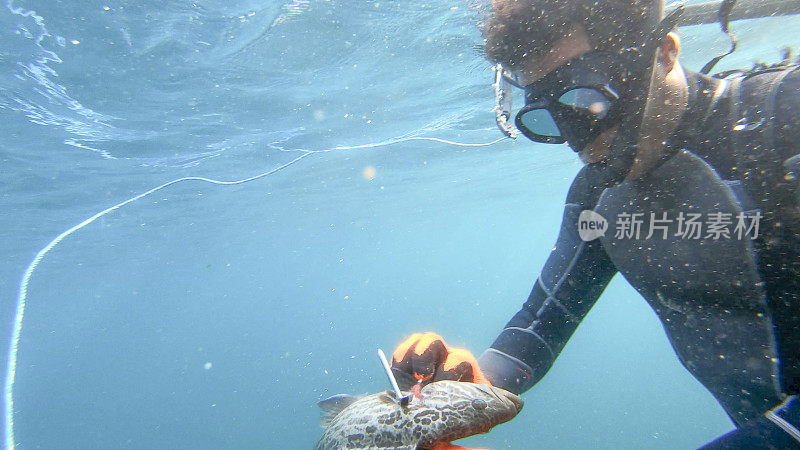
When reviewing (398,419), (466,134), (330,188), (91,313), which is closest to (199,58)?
(398,419)

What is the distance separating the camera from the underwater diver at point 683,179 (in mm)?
1683

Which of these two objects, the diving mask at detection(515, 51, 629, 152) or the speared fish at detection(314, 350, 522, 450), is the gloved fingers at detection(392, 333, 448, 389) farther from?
the diving mask at detection(515, 51, 629, 152)

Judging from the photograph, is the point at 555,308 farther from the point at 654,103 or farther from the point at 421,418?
the point at 421,418

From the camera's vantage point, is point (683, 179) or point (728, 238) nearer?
point (728, 238)

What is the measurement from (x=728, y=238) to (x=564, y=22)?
129 cm

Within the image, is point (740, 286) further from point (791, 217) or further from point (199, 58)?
point (199, 58)

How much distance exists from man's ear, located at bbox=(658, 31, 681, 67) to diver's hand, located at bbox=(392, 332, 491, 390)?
1848 millimetres

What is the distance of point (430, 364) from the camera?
7.17ft

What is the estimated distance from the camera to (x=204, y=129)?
523 inches

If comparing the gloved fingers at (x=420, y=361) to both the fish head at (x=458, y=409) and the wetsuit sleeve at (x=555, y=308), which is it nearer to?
the fish head at (x=458, y=409)

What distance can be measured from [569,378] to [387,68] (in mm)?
38986

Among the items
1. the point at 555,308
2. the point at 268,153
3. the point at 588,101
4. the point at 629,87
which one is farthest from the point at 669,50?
the point at 268,153

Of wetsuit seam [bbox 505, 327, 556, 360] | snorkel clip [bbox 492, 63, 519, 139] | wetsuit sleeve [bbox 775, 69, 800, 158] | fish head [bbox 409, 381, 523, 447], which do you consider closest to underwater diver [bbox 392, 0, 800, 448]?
wetsuit sleeve [bbox 775, 69, 800, 158]

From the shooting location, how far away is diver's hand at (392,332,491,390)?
7.16 ft
